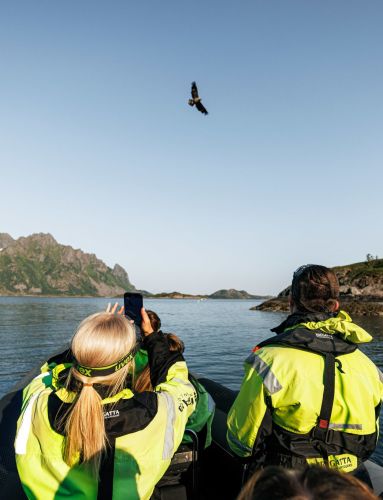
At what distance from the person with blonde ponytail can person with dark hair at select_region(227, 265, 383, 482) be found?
726 mm

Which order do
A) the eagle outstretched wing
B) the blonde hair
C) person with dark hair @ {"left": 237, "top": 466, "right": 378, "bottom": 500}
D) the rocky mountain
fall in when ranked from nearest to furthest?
1. person with dark hair @ {"left": 237, "top": 466, "right": 378, "bottom": 500}
2. the blonde hair
3. the eagle outstretched wing
4. the rocky mountain

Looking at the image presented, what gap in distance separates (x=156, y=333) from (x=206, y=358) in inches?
749

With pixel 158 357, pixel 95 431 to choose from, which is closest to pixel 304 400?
pixel 158 357

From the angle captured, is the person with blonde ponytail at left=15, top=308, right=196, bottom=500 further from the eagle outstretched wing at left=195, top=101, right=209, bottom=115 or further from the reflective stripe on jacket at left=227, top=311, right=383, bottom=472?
the eagle outstretched wing at left=195, top=101, right=209, bottom=115

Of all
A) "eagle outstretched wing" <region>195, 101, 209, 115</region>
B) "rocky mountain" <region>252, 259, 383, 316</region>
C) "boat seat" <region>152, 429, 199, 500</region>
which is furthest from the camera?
"rocky mountain" <region>252, 259, 383, 316</region>

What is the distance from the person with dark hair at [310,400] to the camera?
8.68ft

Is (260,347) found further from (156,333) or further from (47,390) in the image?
(47,390)

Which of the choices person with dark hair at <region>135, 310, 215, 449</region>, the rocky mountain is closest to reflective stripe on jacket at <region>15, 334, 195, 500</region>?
person with dark hair at <region>135, 310, 215, 449</region>

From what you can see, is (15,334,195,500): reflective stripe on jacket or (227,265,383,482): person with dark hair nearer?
(15,334,195,500): reflective stripe on jacket

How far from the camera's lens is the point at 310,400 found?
2643 mm

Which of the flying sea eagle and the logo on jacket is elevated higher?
the flying sea eagle

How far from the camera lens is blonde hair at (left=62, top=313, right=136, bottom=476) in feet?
7.42

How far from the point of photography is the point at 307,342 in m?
2.67

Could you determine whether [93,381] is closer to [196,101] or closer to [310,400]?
[310,400]
